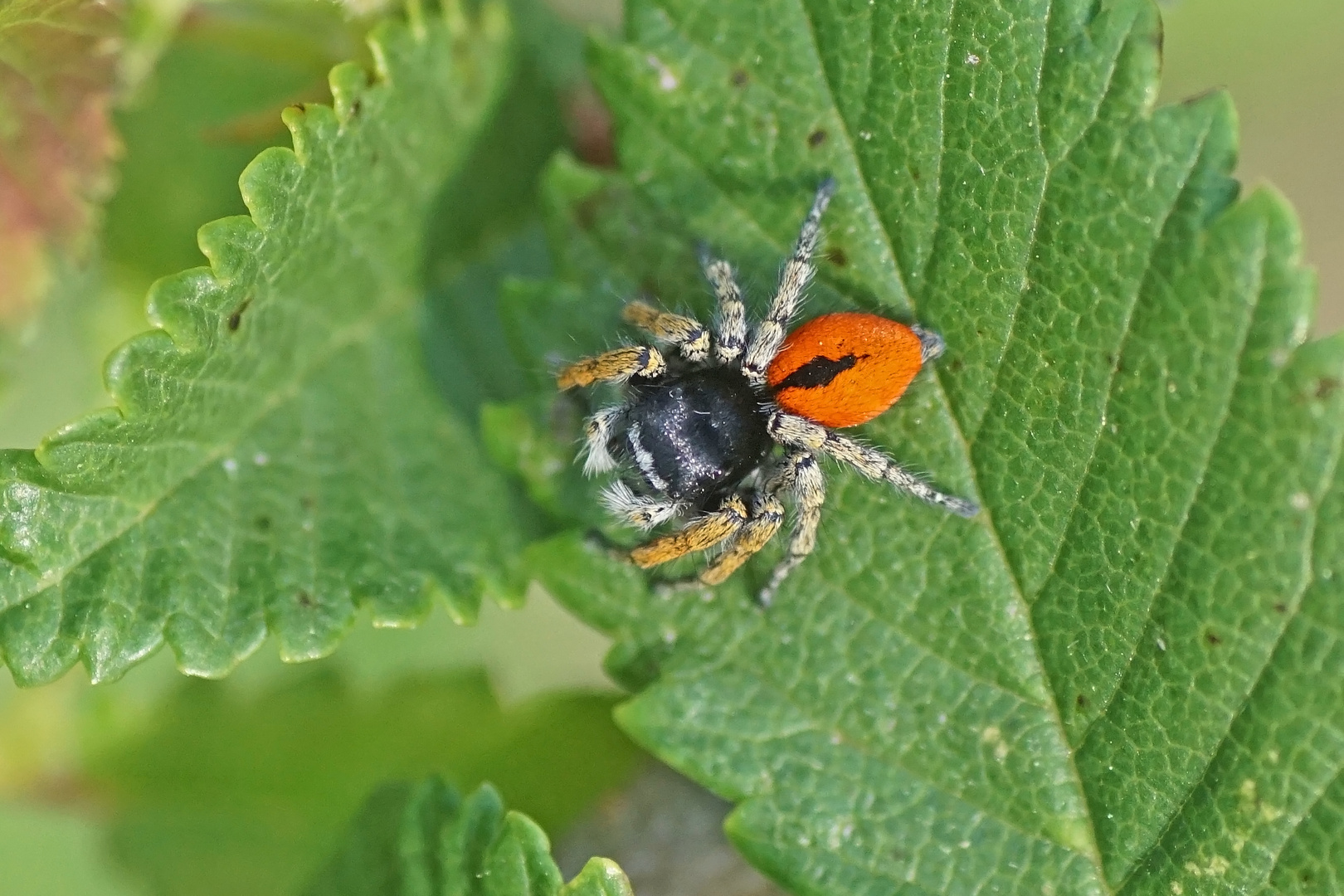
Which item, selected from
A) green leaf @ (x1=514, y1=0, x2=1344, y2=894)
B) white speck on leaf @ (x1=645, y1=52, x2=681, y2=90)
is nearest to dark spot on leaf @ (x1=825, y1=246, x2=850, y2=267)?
green leaf @ (x1=514, y1=0, x2=1344, y2=894)

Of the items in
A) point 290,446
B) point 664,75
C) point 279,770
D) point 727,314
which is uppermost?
point 664,75

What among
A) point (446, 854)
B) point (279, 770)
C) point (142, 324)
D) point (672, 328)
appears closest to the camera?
point (446, 854)

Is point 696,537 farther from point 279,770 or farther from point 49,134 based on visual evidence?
point 49,134

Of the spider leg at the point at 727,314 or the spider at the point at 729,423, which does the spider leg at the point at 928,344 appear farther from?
the spider leg at the point at 727,314

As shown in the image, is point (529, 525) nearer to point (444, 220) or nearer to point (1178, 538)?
point (444, 220)

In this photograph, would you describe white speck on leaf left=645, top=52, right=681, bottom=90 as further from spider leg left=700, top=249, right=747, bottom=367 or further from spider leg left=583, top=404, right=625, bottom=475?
spider leg left=583, top=404, right=625, bottom=475

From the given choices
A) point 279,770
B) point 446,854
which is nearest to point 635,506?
point 446,854
